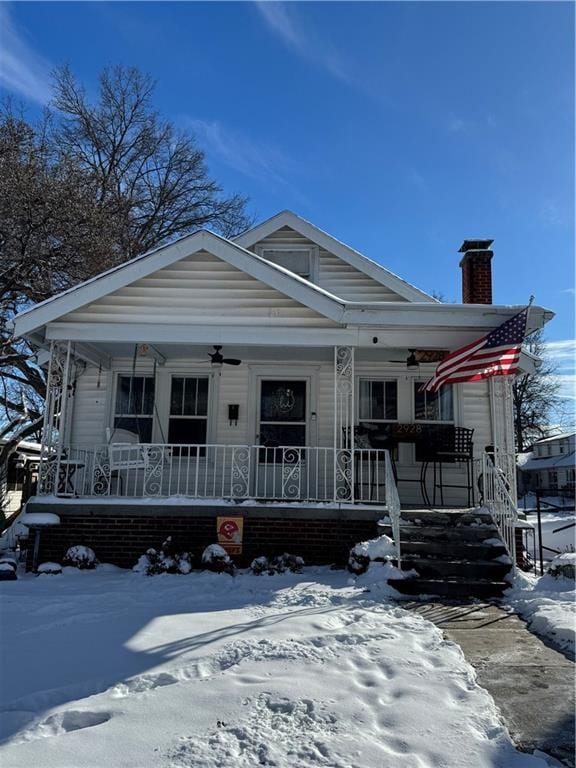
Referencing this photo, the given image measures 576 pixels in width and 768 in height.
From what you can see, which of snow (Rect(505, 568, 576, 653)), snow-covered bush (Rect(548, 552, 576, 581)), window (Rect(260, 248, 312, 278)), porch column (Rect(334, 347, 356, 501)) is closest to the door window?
porch column (Rect(334, 347, 356, 501))

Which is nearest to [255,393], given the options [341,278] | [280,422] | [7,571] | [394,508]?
[280,422]

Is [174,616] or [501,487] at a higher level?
[501,487]

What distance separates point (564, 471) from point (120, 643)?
44367mm

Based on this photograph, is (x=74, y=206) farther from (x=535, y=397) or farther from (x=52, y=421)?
(x=535, y=397)

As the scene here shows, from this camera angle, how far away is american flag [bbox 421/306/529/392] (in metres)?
7.50

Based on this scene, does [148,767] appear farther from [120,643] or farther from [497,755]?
[120,643]

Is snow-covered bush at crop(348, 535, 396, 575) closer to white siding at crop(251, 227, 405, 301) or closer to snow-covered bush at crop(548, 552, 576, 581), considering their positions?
snow-covered bush at crop(548, 552, 576, 581)

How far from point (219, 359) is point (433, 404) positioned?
3.93 m

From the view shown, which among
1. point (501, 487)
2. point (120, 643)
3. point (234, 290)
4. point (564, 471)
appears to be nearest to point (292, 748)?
point (120, 643)

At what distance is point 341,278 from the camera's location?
1151 centimetres

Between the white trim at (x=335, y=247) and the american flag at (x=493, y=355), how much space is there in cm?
327

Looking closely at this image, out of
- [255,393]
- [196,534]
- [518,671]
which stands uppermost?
[255,393]

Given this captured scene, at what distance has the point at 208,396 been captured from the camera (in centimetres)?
1016

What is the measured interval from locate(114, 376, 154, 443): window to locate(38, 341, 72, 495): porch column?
1682mm
